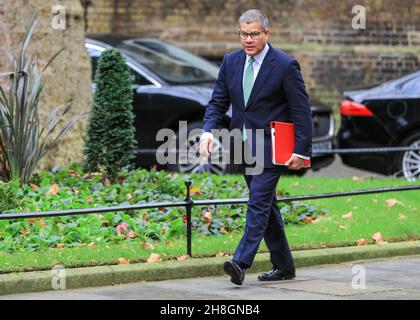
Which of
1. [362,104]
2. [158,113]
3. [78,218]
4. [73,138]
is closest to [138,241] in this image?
[78,218]

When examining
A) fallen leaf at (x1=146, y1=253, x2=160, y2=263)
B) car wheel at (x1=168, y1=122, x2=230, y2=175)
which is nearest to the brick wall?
car wheel at (x1=168, y1=122, x2=230, y2=175)

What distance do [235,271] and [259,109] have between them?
1.13 meters

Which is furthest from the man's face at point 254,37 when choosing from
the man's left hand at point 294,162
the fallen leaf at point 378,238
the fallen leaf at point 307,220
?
the fallen leaf at point 307,220

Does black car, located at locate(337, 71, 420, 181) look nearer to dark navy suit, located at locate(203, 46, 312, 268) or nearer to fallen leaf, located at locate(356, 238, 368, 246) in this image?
fallen leaf, located at locate(356, 238, 368, 246)

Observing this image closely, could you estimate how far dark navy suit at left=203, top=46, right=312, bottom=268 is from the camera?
868 cm

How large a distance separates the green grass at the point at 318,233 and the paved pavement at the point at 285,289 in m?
0.50

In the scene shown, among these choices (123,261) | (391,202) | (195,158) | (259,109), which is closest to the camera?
(259,109)

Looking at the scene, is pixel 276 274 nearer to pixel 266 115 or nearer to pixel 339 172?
pixel 266 115

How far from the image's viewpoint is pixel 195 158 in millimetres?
14227

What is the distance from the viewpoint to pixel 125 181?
12.4 metres

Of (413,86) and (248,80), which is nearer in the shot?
(248,80)

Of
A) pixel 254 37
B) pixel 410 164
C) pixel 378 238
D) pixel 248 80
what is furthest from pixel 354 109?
pixel 254 37

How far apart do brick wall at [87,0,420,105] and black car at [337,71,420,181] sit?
8.98 m

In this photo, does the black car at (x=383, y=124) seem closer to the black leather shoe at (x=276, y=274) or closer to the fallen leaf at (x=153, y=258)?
the fallen leaf at (x=153, y=258)
